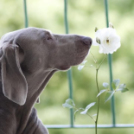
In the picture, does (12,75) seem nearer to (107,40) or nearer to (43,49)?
(43,49)

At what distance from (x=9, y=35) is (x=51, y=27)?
237cm

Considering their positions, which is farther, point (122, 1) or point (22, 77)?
point (122, 1)

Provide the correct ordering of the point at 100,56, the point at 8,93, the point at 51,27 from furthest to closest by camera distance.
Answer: the point at 51,27
the point at 100,56
the point at 8,93

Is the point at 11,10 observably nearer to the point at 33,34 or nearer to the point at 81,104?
the point at 81,104

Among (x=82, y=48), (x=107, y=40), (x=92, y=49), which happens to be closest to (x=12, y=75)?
(x=82, y=48)

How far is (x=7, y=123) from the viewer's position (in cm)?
138

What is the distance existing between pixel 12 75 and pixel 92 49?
2.31 m

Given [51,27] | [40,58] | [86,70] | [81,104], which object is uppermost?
[40,58]

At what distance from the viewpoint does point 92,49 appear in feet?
11.7

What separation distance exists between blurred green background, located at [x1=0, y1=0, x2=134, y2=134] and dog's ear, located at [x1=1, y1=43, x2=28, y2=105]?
222 centimetres

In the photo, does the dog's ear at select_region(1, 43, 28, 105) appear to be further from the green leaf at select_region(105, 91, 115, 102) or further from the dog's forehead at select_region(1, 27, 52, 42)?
the green leaf at select_region(105, 91, 115, 102)

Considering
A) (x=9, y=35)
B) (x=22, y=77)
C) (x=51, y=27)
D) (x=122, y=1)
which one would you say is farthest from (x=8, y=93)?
(x=122, y=1)

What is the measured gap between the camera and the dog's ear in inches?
51.2

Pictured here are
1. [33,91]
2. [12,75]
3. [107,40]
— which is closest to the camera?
[12,75]
